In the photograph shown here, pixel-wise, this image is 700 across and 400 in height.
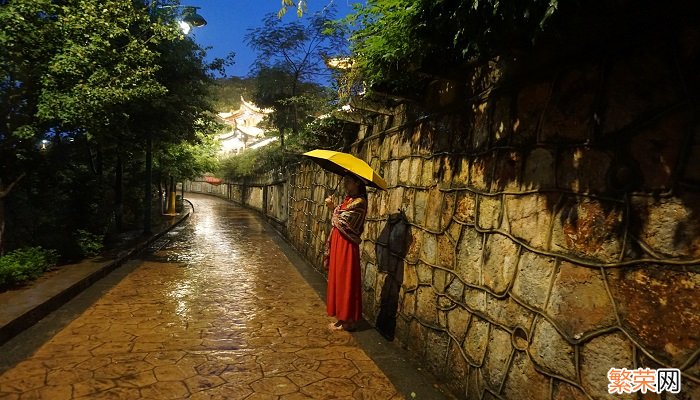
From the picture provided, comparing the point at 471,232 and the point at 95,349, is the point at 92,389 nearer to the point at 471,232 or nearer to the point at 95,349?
the point at 95,349

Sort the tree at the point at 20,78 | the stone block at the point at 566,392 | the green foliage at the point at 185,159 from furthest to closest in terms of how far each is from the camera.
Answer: the green foliage at the point at 185,159 < the tree at the point at 20,78 < the stone block at the point at 566,392

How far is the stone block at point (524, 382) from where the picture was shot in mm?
2673

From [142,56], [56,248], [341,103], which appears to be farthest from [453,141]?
[56,248]

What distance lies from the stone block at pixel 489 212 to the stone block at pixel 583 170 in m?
0.70

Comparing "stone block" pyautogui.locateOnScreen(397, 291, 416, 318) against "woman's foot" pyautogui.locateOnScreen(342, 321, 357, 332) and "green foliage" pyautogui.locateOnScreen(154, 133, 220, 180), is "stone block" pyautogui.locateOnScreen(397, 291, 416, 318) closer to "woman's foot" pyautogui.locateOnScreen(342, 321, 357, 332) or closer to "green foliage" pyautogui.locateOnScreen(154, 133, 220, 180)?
"woman's foot" pyautogui.locateOnScreen(342, 321, 357, 332)

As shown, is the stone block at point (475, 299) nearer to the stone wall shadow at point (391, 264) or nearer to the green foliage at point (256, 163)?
the stone wall shadow at point (391, 264)

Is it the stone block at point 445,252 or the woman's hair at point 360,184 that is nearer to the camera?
the stone block at point 445,252

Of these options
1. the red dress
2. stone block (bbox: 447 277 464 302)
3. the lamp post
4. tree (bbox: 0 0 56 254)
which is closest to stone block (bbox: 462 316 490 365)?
stone block (bbox: 447 277 464 302)

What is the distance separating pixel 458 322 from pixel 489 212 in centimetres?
112

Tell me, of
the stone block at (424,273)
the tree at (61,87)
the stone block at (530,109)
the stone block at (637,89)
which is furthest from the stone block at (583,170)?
the tree at (61,87)

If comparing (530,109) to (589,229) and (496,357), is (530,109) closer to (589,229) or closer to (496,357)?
(589,229)

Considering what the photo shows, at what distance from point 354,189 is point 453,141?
1732 mm

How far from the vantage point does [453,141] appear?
4.06 m

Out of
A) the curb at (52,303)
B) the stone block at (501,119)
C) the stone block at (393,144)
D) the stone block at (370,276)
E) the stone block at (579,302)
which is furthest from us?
the stone block at (370,276)
